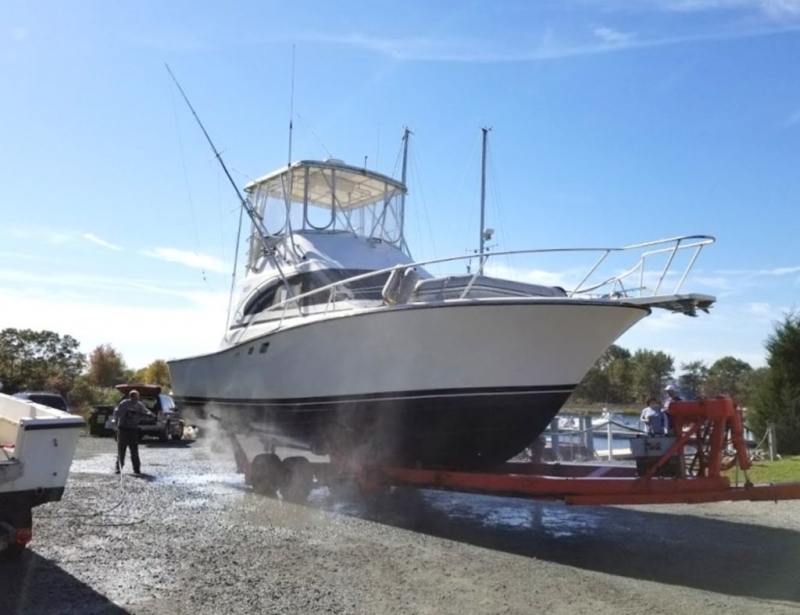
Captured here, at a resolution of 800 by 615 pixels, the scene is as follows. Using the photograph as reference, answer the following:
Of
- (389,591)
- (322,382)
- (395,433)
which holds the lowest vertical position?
(389,591)

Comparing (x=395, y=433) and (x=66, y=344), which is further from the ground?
(x=66, y=344)

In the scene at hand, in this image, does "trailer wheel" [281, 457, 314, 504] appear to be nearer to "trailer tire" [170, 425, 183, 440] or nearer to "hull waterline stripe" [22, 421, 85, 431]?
"hull waterline stripe" [22, 421, 85, 431]

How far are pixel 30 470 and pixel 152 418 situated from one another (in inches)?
501

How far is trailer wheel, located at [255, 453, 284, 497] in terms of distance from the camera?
945 cm

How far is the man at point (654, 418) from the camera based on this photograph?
311 inches

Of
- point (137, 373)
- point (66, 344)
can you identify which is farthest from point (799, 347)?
point (137, 373)

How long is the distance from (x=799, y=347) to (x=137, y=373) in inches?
1985

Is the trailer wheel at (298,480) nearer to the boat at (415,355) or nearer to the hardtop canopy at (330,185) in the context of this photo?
the boat at (415,355)

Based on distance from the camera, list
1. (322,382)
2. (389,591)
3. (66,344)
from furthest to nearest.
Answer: (66,344) < (322,382) < (389,591)

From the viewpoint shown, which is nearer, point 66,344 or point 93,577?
point 93,577

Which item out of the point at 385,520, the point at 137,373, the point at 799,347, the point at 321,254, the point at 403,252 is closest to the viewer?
the point at 385,520

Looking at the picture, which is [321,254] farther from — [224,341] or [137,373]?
[137,373]

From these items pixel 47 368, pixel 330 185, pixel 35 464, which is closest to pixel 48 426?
pixel 35 464

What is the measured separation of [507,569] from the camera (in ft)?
19.3
